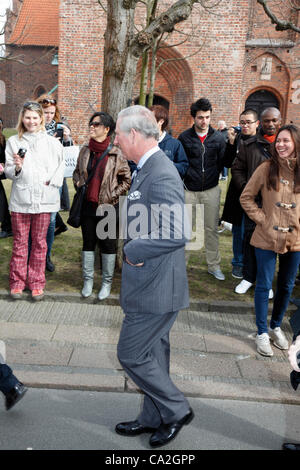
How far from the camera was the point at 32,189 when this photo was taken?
206 inches

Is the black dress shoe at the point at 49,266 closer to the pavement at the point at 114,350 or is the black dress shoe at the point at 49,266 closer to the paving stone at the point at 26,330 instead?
the pavement at the point at 114,350

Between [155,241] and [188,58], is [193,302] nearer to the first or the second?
[155,241]

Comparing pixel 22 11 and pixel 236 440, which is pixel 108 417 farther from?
pixel 22 11

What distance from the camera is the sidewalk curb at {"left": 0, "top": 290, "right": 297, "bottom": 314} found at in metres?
5.40

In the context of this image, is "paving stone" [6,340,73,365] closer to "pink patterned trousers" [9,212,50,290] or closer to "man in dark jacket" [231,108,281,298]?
"pink patterned trousers" [9,212,50,290]

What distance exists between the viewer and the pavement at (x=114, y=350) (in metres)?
3.82

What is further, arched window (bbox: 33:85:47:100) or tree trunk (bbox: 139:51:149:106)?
arched window (bbox: 33:85:47:100)

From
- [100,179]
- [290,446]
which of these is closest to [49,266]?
[100,179]

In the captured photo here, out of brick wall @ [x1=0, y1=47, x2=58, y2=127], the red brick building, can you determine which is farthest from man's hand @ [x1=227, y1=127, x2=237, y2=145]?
brick wall @ [x1=0, y1=47, x2=58, y2=127]

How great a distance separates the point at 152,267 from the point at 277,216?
74.7 inches

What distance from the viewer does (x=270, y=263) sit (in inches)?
174

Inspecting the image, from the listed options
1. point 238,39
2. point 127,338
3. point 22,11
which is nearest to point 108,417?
point 127,338

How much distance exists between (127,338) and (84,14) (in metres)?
17.7

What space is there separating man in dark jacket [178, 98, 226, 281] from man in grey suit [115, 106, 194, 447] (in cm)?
316
